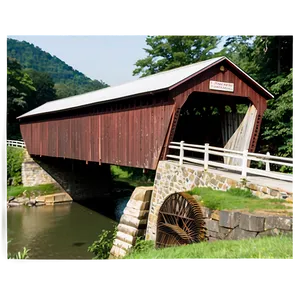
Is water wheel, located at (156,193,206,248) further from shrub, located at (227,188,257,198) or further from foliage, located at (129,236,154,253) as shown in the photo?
shrub, located at (227,188,257,198)

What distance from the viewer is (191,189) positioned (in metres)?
8.05

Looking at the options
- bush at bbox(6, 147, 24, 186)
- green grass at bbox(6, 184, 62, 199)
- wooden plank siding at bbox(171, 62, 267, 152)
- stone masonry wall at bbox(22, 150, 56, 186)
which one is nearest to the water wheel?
wooden plank siding at bbox(171, 62, 267, 152)

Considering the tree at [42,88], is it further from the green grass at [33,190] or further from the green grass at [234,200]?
the green grass at [234,200]

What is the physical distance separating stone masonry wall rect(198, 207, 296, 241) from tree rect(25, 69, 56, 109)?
16616mm

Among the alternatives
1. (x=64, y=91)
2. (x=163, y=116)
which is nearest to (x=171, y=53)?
(x=64, y=91)

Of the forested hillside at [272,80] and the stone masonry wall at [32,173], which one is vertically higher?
the forested hillside at [272,80]

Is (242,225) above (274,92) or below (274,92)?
below

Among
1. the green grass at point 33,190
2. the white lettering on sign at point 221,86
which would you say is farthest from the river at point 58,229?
the white lettering on sign at point 221,86

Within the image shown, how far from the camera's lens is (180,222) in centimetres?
747

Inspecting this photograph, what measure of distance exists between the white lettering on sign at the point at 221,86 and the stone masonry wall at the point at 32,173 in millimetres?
15546

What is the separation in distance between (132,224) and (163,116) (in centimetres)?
336

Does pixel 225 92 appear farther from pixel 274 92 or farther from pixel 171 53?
pixel 171 53

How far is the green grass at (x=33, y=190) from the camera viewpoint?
20.7 m
